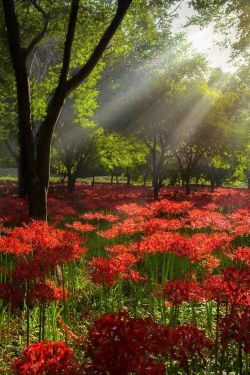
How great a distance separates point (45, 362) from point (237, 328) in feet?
4.30

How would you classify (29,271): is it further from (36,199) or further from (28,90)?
(28,90)

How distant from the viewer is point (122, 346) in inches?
91.9

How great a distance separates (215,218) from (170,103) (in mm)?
18995

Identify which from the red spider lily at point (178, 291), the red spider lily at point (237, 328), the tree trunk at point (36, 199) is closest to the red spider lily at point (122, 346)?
the red spider lily at point (237, 328)

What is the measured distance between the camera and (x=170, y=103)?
25719mm

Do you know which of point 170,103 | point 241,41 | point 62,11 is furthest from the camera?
point 170,103

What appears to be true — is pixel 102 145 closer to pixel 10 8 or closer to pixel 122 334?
pixel 10 8

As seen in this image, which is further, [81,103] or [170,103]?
[170,103]

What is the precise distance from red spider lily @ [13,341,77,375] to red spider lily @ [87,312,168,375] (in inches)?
5.5

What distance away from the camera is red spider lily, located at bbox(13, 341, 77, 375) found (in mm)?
2203

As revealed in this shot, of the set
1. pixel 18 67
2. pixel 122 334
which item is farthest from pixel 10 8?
pixel 122 334

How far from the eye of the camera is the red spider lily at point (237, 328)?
2.73m

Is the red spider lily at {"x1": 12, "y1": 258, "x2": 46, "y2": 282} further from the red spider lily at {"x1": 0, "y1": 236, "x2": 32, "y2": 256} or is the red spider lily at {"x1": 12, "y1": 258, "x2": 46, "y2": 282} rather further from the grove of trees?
the grove of trees

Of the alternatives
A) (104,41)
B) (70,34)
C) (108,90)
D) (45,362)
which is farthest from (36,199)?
(108,90)
